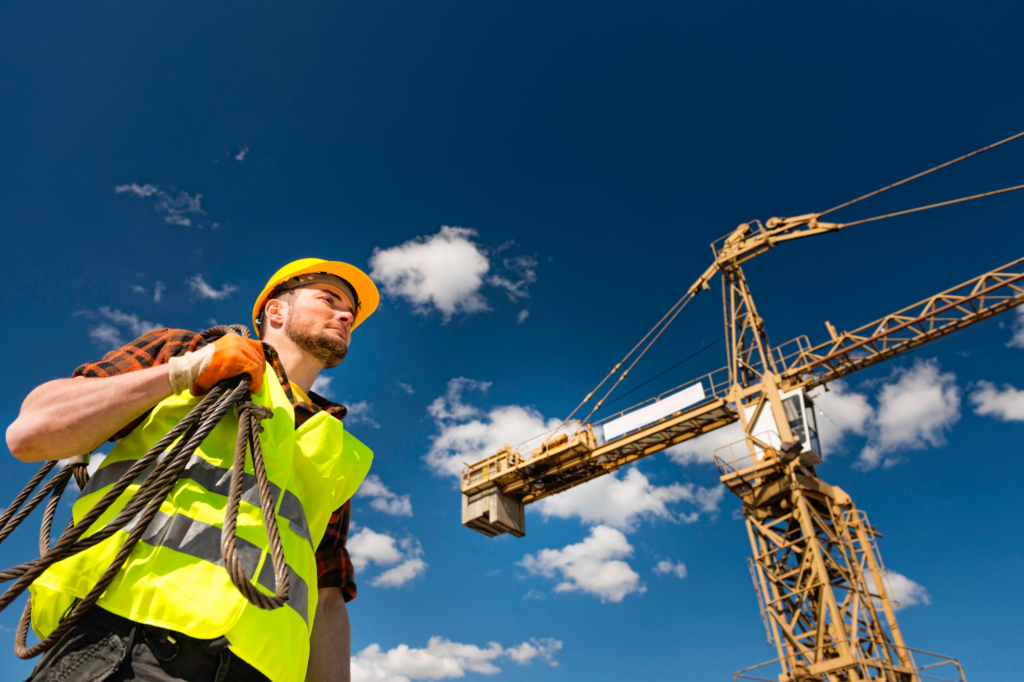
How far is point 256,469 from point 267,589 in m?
0.33

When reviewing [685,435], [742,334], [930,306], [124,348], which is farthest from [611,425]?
[124,348]

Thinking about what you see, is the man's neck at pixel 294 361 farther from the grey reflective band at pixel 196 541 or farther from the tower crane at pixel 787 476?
the tower crane at pixel 787 476

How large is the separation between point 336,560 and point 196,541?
3.48 feet

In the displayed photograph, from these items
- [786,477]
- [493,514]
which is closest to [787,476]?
[786,477]

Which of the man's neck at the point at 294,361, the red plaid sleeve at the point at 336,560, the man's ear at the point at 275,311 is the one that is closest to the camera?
the red plaid sleeve at the point at 336,560

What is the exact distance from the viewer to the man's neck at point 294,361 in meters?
2.60

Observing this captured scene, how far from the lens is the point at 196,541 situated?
1.50 m

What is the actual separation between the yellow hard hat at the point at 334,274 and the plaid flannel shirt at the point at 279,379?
23.3 inches

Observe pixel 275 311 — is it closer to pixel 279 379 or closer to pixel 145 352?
pixel 279 379

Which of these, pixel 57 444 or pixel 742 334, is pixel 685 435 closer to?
pixel 742 334

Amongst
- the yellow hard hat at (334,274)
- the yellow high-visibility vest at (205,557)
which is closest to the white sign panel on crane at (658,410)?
the yellow hard hat at (334,274)

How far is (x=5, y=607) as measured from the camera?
4.22 ft

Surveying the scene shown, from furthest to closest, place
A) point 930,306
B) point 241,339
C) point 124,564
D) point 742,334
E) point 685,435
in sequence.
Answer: point 742,334, point 685,435, point 930,306, point 241,339, point 124,564

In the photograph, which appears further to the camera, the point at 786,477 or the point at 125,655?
the point at 786,477
